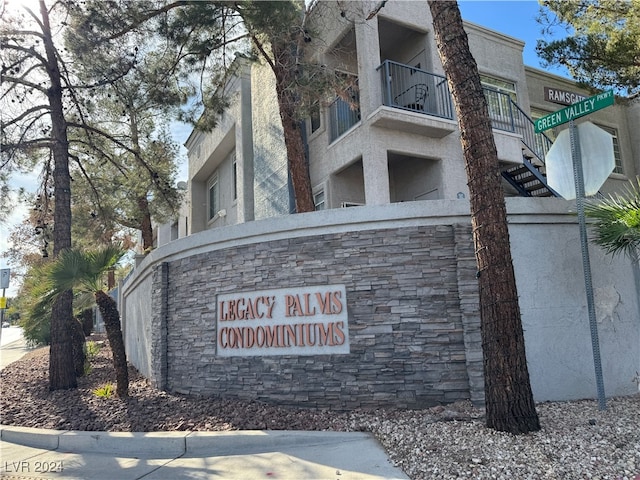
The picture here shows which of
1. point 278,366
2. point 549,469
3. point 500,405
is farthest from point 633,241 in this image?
point 278,366

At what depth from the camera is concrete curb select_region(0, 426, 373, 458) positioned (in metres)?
5.32

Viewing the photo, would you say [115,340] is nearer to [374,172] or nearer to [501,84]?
[374,172]

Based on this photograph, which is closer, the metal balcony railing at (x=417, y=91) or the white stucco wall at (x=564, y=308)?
the white stucco wall at (x=564, y=308)

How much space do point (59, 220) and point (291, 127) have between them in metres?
5.43

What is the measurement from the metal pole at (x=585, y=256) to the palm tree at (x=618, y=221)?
261mm

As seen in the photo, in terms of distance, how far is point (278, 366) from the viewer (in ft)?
21.3

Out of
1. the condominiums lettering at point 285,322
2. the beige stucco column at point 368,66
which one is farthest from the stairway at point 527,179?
the condominiums lettering at point 285,322

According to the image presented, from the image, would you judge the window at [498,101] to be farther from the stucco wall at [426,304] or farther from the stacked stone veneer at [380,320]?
the stacked stone veneer at [380,320]

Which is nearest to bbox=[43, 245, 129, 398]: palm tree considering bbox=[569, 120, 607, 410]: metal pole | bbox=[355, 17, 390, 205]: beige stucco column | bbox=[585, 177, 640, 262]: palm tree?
bbox=[355, 17, 390, 205]: beige stucco column

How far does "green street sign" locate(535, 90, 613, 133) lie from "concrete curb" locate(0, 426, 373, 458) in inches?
168

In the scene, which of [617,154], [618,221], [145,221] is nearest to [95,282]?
[618,221]

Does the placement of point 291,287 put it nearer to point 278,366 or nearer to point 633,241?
point 278,366

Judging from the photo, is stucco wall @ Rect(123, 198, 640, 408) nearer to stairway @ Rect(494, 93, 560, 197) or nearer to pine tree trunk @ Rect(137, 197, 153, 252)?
stairway @ Rect(494, 93, 560, 197)

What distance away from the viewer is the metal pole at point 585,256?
5281mm
